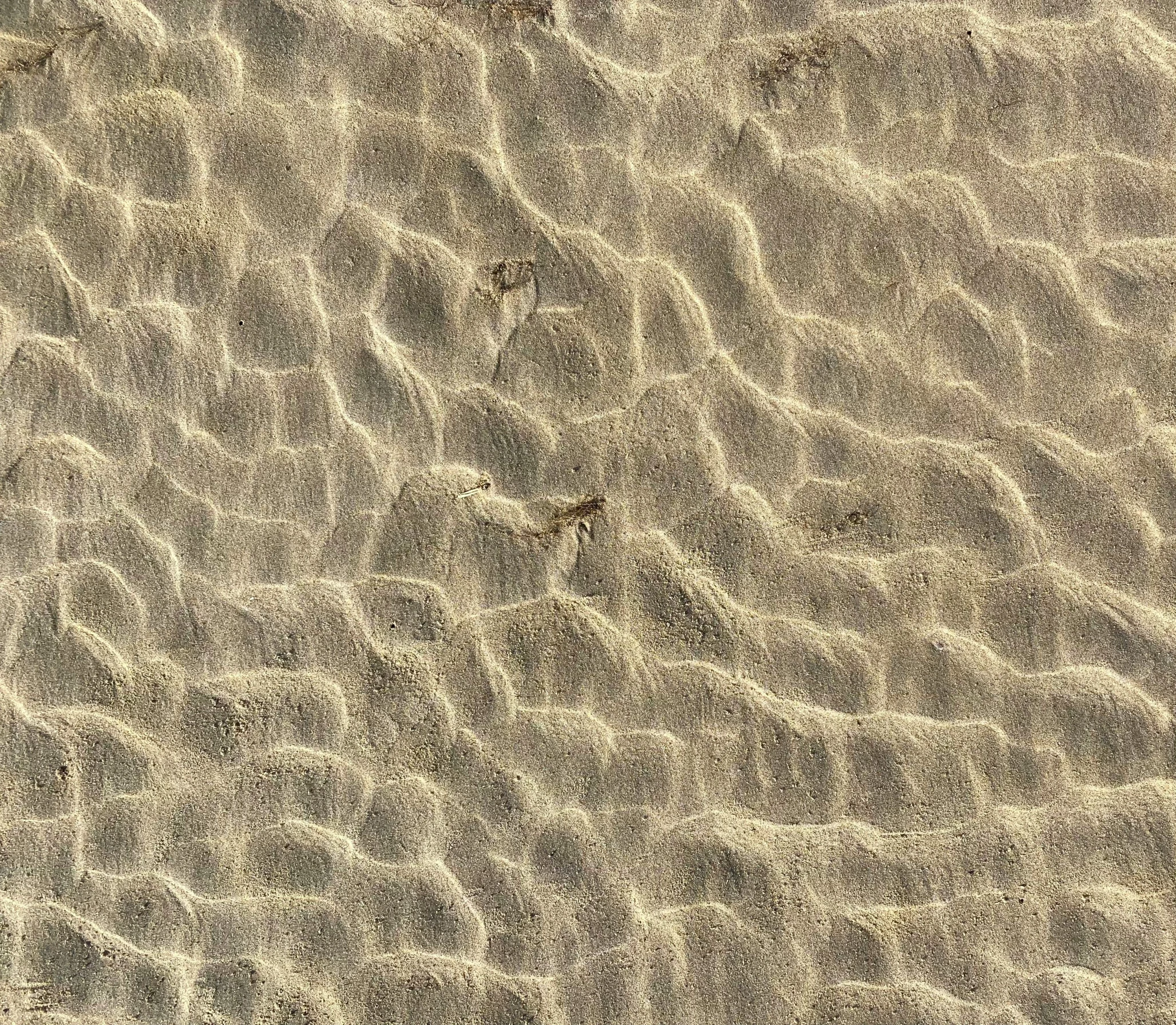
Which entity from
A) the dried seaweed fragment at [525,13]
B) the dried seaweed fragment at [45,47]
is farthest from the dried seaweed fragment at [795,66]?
the dried seaweed fragment at [45,47]

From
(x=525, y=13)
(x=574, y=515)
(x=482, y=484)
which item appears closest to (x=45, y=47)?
(x=525, y=13)

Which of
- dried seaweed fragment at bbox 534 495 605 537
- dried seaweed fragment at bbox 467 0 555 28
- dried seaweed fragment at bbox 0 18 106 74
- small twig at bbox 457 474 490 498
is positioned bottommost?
dried seaweed fragment at bbox 534 495 605 537

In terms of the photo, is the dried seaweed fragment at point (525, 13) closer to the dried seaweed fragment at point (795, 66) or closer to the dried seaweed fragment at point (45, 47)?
the dried seaweed fragment at point (795, 66)

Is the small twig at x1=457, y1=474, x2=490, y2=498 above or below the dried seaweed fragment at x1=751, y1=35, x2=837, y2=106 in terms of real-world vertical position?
below

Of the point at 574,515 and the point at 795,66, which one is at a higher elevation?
the point at 795,66

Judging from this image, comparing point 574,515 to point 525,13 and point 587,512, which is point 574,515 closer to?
point 587,512

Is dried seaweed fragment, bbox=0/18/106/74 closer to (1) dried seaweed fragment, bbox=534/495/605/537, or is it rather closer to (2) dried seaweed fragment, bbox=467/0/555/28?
(2) dried seaweed fragment, bbox=467/0/555/28

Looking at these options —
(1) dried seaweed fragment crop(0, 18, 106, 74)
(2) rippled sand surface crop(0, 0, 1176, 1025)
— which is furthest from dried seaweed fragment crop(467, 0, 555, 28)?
(1) dried seaweed fragment crop(0, 18, 106, 74)

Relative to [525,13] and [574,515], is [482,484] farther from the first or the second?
[525,13]
